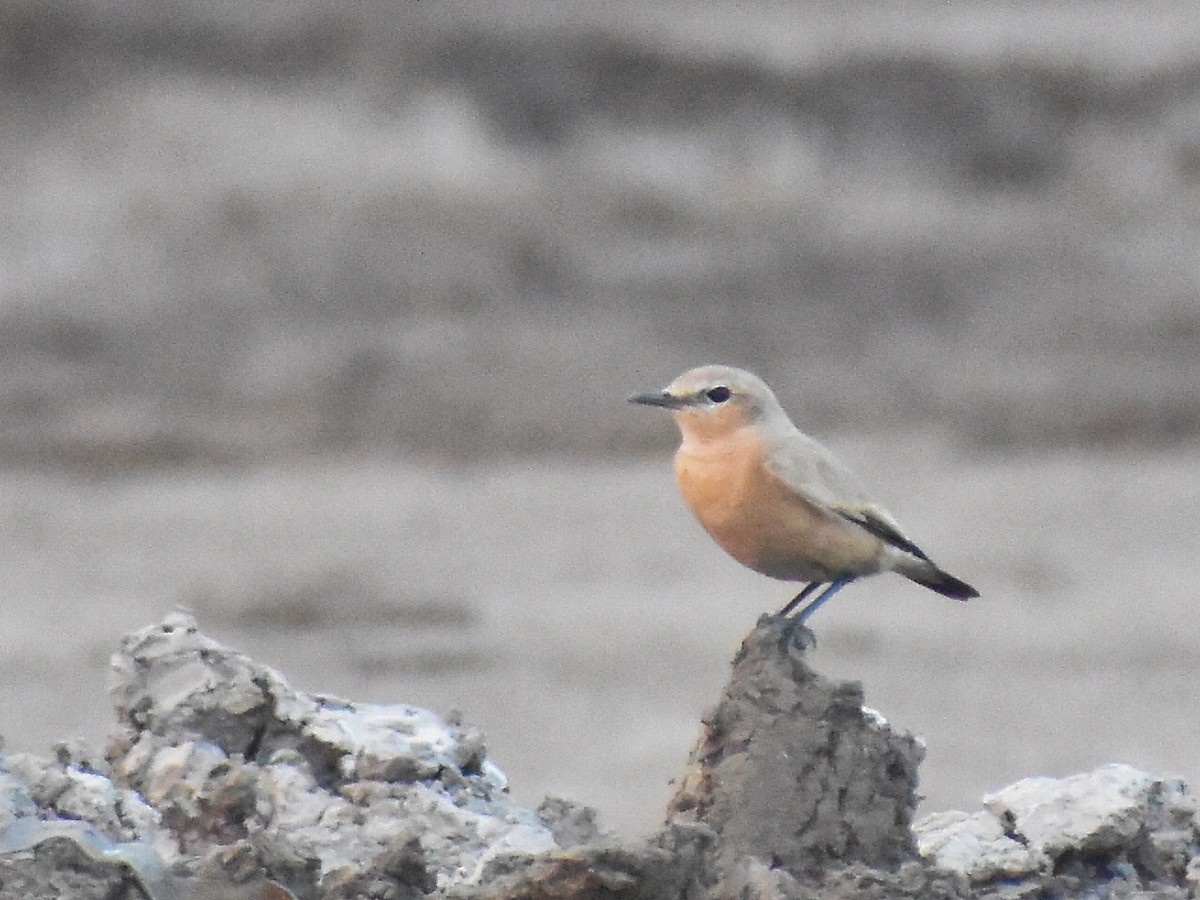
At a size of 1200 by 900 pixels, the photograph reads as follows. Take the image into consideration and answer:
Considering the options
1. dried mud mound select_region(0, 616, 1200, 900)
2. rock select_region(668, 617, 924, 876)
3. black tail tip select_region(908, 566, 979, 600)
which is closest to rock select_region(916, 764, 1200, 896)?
dried mud mound select_region(0, 616, 1200, 900)

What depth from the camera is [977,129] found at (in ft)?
41.2

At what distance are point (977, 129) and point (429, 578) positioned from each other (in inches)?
164

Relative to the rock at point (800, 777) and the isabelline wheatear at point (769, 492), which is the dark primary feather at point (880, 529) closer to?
the isabelline wheatear at point (769, 492)

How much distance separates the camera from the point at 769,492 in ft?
14.8

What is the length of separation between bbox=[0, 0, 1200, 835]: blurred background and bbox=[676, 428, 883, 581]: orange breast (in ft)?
18.0

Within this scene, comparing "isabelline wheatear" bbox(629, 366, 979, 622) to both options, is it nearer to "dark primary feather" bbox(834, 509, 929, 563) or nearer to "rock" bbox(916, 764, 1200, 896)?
"dark primary feather" bbox(834, 509, 929, 563)

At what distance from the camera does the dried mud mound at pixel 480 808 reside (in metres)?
3.16

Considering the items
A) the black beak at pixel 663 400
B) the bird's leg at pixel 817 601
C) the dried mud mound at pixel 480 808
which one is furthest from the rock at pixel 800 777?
the black beak at pixel 663 400

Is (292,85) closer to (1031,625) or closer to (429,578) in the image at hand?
(429,578)

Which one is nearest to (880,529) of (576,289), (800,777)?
(800,777)

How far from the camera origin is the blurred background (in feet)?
35.0

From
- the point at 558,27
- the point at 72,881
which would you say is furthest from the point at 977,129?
the point at 72,881

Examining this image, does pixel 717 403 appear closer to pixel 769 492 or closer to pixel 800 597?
pixel 769 492

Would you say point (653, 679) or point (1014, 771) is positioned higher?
point (653, 679)
